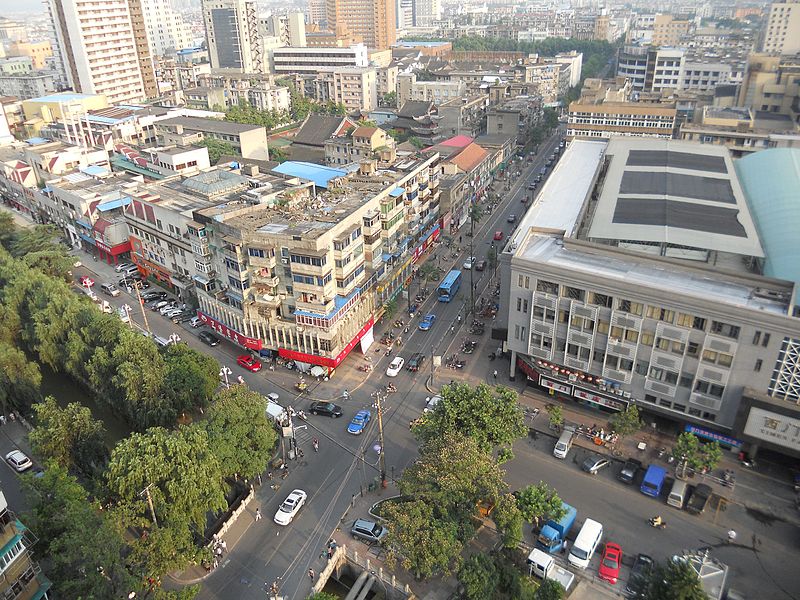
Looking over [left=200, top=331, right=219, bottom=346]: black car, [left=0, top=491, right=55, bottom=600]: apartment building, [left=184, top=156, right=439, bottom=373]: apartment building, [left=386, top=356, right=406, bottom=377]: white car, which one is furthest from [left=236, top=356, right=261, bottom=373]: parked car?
[left=0, top=491, right=55, bottom=600]: apartment building

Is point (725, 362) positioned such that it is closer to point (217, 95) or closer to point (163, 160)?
point (163, 160)

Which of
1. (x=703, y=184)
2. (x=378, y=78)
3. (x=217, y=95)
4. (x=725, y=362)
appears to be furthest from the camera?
(x=378, y=78)

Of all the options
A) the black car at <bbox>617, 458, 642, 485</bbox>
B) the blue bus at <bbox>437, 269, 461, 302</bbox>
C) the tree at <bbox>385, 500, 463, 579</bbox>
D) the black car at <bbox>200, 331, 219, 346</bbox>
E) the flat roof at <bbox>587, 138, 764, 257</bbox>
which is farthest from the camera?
the blue bus at <bbox>437, 269, 461, 302</bbox>

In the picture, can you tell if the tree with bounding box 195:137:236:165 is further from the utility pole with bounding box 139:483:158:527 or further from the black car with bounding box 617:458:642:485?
the black car with bounding box 617:458:642:485

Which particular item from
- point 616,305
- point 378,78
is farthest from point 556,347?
point 378,78

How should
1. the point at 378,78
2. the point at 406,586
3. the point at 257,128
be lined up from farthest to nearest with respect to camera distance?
the point at 378,78 → the point at 257,128 → the point at 406,586

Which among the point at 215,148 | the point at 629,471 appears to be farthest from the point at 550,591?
the point at 215,148

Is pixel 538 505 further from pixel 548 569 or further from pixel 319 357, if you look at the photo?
pixel 319 357
